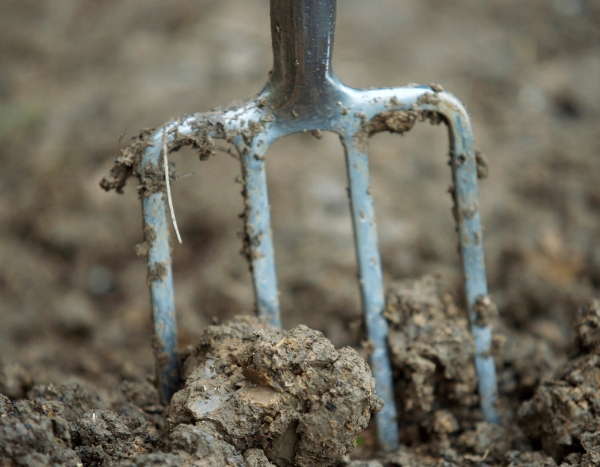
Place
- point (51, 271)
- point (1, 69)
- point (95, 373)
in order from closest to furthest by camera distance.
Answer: point (95, 373) < point (51, 271) < point (1, 69)

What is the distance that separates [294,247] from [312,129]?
111 cm

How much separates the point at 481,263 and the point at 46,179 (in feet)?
7.37

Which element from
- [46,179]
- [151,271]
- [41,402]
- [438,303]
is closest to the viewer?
[41,402]

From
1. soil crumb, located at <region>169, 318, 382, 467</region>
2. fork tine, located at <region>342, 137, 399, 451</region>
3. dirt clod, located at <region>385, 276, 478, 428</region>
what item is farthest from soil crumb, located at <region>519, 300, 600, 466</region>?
soil crumb, located at <region>169, 318, 382, 467</region>

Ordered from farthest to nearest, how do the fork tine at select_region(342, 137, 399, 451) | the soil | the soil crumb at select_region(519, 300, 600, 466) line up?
the fork tine at select_region(342, 137, 399, 451) < the soil crumb at select_region(519, 300, 600, 466) < the soil

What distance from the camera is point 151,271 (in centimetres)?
141

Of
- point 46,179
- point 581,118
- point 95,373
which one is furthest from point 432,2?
point 95,373

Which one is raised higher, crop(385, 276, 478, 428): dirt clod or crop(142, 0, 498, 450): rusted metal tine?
crop(142, 0, 498, 450): rusted metal tine

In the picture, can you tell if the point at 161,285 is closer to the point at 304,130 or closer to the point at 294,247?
the point at 304,130

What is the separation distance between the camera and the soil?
121 cm

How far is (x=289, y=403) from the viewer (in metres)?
1.17

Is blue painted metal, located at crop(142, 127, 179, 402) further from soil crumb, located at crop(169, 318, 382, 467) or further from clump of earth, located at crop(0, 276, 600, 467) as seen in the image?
soil crumb, located at crop(169, 318, 382, 467)

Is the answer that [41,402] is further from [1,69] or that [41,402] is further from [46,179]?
[1,69]

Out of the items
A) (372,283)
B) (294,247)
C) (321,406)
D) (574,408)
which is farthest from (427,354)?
(294,247)
